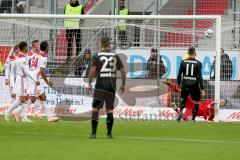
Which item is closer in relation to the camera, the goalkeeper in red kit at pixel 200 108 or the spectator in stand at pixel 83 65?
the goalkeeper in red kit at pixel 200 108

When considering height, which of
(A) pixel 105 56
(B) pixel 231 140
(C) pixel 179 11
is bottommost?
(B) pixel 231 140

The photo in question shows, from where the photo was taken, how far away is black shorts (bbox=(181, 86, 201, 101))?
23.8 m

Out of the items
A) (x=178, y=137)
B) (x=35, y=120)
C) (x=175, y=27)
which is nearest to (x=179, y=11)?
(x=175, y=27)

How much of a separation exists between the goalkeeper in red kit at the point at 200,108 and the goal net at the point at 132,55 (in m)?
0.10

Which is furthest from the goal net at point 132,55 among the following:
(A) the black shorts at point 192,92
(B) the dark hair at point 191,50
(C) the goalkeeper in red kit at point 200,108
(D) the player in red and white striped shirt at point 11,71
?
(B) the dark hair at point 191,50

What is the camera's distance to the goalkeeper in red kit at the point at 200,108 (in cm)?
2386

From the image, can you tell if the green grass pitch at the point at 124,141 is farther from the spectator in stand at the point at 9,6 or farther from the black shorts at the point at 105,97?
the spectator in stand at the point at 9,6

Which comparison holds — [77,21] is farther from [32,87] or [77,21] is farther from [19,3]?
[19,3]

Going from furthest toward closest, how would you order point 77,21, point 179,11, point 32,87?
point 179,11 → point 77,21 → point 32,87

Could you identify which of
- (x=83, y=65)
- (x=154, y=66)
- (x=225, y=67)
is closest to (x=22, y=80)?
(x=83, y=65)

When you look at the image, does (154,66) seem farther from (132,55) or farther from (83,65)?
(83,65)

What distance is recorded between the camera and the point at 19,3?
31578mm

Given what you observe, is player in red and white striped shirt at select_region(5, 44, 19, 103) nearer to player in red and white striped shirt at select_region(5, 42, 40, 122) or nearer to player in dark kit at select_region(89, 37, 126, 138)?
player in red and white striped shirt at select_region(5, 42, 40, 122)

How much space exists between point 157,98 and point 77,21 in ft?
11.9
